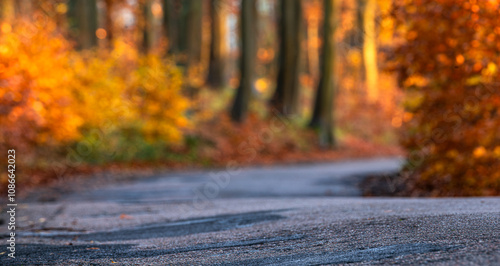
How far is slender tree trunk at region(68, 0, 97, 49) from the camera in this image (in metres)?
22.4

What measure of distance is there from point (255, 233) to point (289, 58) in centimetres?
2050

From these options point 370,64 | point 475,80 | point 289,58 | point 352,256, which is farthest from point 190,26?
point 352,256

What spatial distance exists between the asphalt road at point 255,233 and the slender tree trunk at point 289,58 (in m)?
17.0

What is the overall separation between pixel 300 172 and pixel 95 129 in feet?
23.8

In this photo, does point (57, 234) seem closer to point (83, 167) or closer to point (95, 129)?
point (83, 167)

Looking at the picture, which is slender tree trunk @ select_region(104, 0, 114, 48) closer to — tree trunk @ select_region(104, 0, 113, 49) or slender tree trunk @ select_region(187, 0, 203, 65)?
tree trunk @ select_region(104, 0, 113, 49)

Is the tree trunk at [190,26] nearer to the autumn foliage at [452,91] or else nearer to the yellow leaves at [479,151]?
the autumn foliage at [452,91]

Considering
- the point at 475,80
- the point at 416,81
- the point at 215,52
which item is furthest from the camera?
the point at 215,52

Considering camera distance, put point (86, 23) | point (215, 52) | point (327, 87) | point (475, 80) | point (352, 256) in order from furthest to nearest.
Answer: point (215, 52)
point (327, 87)
point (86, 23)
point (475, 80)
point (352, 256)

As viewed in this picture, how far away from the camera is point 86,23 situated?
74.6 ft

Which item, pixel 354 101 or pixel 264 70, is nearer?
pixel 354 101

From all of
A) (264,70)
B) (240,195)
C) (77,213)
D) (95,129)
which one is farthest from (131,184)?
(264,70)

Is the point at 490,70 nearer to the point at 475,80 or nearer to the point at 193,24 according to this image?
the point at 475,80

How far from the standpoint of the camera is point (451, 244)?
428cm
